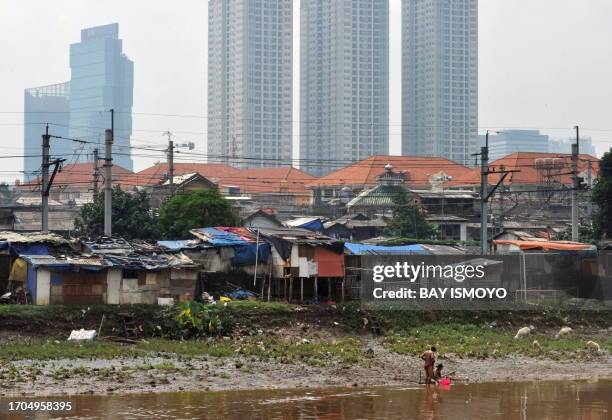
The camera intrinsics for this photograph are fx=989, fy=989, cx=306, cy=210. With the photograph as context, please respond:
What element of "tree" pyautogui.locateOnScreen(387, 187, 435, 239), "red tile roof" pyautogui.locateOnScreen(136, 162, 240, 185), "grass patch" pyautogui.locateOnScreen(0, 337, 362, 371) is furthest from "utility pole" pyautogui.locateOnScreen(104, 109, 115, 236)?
"red tile roof" pyautogui.locateOnScreen(136, 162, 240, 185)

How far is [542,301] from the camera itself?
3447cm

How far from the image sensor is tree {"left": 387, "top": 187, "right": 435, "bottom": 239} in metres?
72.4

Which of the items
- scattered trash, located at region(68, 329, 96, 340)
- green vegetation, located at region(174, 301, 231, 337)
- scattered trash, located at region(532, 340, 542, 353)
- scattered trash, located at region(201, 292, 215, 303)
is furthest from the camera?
scattered trash, located at region(201, 292, 215, 303)

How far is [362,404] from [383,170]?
88.0 metres

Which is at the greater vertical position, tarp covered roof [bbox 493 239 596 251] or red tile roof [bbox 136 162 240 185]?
red tile roof [bbox 136 162 240 185]

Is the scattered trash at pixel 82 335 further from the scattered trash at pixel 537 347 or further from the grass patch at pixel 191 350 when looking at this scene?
the scattered trash at pixel 537 347

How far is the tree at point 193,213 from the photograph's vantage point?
49.9 m

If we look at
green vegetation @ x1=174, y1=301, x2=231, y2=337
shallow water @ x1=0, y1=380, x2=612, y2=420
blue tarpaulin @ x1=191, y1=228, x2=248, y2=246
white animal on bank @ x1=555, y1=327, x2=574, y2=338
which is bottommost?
shallow water @ x1=0, y1=380, x2=612, y2=420

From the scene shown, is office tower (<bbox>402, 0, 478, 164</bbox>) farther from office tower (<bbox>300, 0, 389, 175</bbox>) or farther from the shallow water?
the shallow water

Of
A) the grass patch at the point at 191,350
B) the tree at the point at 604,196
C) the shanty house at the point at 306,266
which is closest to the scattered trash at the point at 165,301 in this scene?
the grass patch at the point at 191,350

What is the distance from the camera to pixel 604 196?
49438 mm

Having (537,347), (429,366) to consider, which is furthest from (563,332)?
(429,366)

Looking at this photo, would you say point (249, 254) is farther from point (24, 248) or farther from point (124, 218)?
point (124, 218)

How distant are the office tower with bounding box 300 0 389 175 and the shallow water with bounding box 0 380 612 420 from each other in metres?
162
